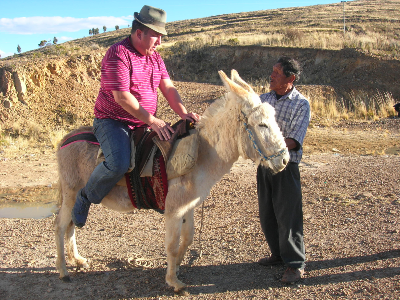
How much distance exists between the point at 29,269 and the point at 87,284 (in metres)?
0.98

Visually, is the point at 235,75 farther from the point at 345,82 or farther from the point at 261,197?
the point at 345,82

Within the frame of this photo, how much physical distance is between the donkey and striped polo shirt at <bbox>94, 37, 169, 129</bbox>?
0.56 metres

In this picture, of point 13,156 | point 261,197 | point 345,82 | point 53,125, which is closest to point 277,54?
point 345,82

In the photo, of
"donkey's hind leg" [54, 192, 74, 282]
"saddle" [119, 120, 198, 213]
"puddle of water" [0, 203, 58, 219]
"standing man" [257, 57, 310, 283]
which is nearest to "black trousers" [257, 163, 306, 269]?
"standing man" [257, 57, 310, 283]

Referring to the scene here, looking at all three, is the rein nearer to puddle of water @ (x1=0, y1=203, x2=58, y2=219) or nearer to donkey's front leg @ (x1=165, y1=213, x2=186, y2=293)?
donkey's front leg @ (x1=165, y1=213, x2=186, y2=293)

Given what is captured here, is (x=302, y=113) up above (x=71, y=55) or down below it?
below

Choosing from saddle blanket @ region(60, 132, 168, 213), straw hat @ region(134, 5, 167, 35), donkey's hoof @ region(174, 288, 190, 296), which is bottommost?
donkey's hoof @ region(174, 288, 190, 296)

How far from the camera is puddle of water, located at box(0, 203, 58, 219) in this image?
22.3 ft

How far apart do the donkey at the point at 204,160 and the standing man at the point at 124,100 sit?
31 cm

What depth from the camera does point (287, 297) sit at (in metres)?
3.85

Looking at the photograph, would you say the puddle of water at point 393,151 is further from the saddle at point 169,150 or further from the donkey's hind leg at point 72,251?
the donkey's hind leg at point 72,251

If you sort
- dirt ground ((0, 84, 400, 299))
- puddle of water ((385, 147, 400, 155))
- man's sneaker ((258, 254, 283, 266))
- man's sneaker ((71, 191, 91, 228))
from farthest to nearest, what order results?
puddle of water ((385, 147, 400, 155)), man's sneaker ((258, 254, 283, 266)), dirt ground ((0, 84, 400, 299)), man's sneaker ((71, 191, 91, 228))

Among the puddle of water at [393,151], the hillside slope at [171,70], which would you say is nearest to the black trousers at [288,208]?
the puddle of water at [393,151]

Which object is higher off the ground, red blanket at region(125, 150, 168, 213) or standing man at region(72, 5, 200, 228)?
standing man at region(72, 5, 200, 228)
